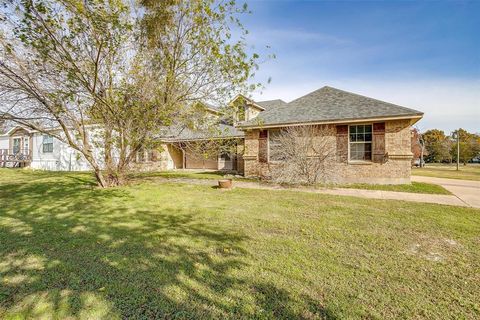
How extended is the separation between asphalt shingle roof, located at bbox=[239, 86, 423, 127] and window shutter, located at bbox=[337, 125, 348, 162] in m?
0.71

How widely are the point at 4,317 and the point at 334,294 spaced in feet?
11.5

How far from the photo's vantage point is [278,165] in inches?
532

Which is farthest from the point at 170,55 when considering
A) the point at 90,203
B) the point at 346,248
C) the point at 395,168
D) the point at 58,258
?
the point at 395,168

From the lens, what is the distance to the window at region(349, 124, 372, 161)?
12.4 meters

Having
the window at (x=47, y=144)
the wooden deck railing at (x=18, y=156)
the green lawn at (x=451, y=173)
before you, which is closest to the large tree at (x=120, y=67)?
the window at (x=47, y=144)

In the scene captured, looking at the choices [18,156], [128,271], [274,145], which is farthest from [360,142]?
[18,156]

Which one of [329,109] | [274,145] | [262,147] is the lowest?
[262,147]

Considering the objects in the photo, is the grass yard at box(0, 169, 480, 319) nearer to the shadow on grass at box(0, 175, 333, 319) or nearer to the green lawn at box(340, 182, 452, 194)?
the shadow on grass at box(0, 175, 333, 319)

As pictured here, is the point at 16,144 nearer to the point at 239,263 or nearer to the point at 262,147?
the point at 262,147

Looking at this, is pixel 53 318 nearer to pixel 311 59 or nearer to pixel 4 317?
pixel 4 317

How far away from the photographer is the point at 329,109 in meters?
13.6

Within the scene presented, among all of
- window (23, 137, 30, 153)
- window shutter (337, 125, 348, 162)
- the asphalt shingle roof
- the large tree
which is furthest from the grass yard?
window (23, 137, 30, 153)

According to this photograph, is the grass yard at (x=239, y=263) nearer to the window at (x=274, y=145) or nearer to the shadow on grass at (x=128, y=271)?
the shadow on grass at (x=128, y=271)

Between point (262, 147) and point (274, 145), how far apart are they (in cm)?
76
